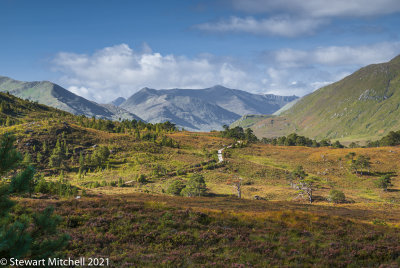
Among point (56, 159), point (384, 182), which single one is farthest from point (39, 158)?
point (384, 182)

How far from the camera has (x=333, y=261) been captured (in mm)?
12961

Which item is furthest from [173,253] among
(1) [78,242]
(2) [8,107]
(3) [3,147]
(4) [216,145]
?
(2) [8,107]

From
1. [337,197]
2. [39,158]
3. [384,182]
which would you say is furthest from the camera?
[39,158]

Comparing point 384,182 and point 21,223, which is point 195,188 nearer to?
point 21,223

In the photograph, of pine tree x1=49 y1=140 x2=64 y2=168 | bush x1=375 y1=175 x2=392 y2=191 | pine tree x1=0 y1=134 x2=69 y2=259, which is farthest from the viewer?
pine tree x1=49 y1=140 x2=64 y2=168

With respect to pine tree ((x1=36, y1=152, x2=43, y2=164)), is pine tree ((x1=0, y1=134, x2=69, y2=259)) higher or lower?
higher

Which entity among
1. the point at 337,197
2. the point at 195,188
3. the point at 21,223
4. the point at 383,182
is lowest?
the point at 337,197

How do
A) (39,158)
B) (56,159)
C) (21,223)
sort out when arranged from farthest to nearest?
(39,158) < (56,159) < (21,223)

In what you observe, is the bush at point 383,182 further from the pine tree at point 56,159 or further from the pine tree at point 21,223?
the pine tree at point 56,159

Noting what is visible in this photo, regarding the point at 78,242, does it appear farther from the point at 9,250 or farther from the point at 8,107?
the point at 8,107

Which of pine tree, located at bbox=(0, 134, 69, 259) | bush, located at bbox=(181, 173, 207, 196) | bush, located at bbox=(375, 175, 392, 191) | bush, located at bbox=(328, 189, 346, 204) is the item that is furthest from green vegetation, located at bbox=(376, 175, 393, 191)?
pine tree, located at bbox=(0, 134, 69, 259)

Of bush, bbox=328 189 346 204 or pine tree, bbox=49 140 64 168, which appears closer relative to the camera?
bush, bbox=328 189 346 204

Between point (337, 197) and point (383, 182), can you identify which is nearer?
point (337, 197)

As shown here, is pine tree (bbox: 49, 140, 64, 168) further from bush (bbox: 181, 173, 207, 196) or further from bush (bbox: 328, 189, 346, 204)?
bush (bbox: 328, 189, 346, 204)
